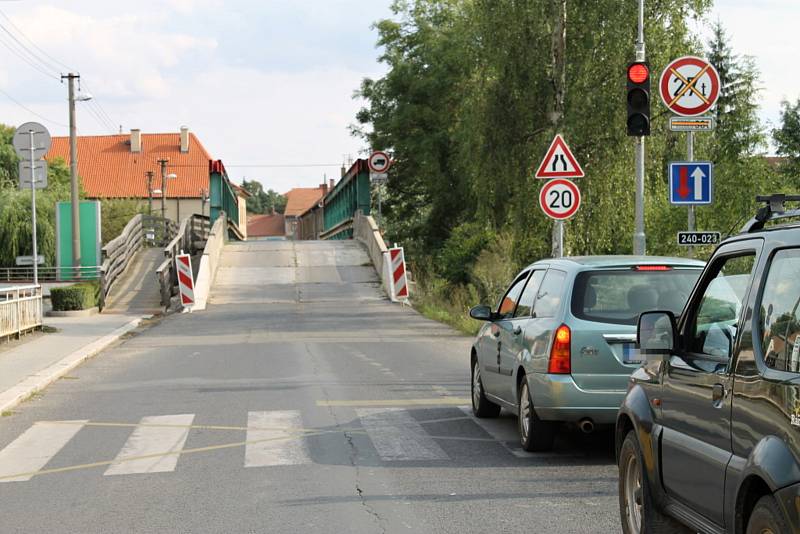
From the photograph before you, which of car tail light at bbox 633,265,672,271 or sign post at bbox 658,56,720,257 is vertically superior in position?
sign post at bbox 658,56,720,257

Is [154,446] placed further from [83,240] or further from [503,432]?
[83,240]

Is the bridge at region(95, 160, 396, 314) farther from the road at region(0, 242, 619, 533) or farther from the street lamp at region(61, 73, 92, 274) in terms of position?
the road at region(0, 242, 619, 533)

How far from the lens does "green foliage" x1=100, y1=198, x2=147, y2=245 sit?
5950 cm

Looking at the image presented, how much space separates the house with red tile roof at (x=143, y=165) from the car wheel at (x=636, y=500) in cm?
10105

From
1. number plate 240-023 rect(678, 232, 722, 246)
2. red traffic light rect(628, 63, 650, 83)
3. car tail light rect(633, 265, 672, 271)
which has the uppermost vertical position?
red traffic light rect(628, 63, 650, 83)

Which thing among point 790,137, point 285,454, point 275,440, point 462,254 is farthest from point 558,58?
point 790,137

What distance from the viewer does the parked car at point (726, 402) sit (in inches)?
160

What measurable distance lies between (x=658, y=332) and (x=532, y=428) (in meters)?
3.94

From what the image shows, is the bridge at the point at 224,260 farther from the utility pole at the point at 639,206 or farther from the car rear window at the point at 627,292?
the car rear window at the point at 627,292

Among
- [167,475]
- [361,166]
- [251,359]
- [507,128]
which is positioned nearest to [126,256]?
[361,166]

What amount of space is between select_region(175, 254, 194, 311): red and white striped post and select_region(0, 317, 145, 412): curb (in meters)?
6.32

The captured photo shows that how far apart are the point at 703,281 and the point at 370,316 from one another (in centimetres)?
2170

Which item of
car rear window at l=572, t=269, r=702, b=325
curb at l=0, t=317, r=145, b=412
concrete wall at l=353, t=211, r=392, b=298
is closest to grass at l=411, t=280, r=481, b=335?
concrete wall at l=353, t=211, r=392, b=298

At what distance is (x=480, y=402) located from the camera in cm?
1129
